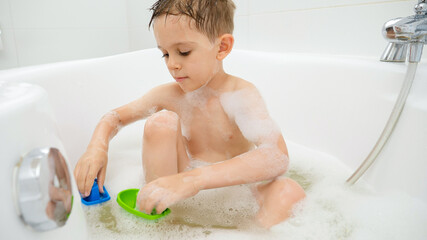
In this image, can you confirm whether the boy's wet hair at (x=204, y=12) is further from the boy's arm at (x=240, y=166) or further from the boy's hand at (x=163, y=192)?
the boy's hand at (x=163, y=192)

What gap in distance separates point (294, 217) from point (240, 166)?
152mm

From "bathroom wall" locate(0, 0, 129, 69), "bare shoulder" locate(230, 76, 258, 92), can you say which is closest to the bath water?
"bare shoulder" locate(230, 76, 258, 92)

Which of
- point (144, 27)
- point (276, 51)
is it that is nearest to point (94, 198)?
point (276, 51)

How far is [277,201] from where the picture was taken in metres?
0.70

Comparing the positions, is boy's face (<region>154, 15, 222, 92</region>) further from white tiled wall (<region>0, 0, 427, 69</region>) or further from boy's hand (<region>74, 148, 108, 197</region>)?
white tiled wall (<region>0, 0, 427, 69</region>)

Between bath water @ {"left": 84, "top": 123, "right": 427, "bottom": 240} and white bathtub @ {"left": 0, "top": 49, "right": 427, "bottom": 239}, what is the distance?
0.17ft

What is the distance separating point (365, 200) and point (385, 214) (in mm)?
68

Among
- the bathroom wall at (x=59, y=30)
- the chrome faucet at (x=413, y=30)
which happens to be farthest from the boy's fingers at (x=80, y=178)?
the bathroom wall at (x=59, y=30)

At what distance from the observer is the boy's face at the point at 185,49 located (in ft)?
2.33

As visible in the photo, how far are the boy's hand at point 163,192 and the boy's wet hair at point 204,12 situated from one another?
1.09 ft

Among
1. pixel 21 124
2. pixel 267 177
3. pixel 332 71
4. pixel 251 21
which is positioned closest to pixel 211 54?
pixel 267 177

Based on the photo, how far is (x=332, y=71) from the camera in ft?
3.31

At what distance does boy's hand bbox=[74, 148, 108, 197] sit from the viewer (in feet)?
2.29

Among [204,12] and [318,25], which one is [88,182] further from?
[318,25]
